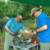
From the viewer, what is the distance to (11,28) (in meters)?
2.19

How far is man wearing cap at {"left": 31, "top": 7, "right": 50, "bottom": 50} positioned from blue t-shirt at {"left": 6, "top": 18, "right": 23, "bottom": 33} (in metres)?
0.18

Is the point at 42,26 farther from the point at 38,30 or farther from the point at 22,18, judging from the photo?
the point at 22,18

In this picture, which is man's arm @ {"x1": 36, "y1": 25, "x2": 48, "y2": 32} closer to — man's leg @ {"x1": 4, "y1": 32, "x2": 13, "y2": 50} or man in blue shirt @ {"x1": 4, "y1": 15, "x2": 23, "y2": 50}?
man in blue shirt @ {"x1": 4, "y1": 15, "x2": 23, "y2": 50}

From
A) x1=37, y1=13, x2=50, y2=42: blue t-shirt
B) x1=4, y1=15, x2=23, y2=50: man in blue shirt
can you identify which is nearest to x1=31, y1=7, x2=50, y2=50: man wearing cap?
x1=37, y1=13, x2=50, y2=42: blue t-shirt

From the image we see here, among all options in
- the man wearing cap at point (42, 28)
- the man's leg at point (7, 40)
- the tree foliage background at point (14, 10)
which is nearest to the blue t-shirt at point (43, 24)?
the man wearing cap at point (42, 28)

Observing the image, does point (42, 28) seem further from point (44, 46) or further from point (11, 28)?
point (11, 28)

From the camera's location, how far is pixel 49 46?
7.29 ft

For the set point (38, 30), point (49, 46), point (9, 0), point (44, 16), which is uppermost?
point (9, 0)

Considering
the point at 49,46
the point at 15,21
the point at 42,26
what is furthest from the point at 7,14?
the point at 49,46

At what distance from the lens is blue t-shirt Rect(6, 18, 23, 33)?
7.18ft

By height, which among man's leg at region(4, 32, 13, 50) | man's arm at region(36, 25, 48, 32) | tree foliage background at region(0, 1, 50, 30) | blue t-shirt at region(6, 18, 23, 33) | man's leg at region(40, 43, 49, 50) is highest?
tree foliage background at region(0, 1, 50, 30)

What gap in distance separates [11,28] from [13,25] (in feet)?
0.12

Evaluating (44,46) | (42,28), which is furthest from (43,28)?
(44,46)

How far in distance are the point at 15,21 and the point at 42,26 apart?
0.28 metres
